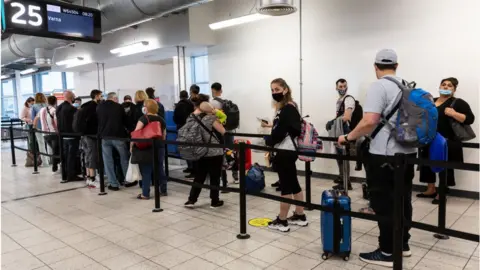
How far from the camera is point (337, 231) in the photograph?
2.91m

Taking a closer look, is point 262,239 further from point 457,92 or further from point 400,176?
point 457,92

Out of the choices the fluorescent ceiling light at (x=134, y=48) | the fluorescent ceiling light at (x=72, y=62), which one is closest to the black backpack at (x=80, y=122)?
the fluorescent ceiling light at (x=134, y=48)

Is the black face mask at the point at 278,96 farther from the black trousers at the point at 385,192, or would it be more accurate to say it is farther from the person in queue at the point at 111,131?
the person in queue at the point at 111,131

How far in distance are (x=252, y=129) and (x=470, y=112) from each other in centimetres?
377

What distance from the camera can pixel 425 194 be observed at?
4.77 meters

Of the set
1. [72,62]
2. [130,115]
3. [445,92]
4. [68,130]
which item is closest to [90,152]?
[130,115]

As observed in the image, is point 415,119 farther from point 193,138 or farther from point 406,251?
point 193,138

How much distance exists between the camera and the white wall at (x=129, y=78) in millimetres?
13297

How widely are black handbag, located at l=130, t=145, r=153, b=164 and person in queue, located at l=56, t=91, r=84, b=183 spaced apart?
7.18 feet

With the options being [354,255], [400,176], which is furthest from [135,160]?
[400,176]

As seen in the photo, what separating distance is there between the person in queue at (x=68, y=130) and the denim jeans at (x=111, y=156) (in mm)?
1171

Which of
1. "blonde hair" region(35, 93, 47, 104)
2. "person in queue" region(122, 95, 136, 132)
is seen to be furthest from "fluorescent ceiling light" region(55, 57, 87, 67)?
"person in queue" region(122, 95, 136, 132)

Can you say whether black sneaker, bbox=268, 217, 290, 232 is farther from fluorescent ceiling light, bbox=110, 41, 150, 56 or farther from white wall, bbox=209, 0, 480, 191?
fluorescent ceiling light, bbox=110, 41, 150, 56

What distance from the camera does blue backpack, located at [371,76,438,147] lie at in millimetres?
2469
